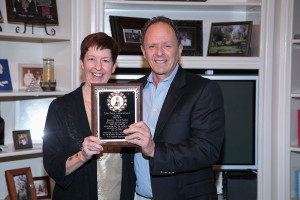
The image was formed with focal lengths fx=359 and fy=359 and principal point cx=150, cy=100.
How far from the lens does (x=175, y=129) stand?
1.73 meters

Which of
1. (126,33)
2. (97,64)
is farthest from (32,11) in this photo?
(97,64)

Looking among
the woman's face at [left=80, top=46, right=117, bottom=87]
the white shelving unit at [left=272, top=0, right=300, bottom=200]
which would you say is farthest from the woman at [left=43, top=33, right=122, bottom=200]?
the white shelving unit at [left=272, top=0, right=300, bottom=200]

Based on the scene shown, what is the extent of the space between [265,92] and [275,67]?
0.66 feet

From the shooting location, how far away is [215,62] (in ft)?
8.48

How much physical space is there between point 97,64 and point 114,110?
0.33 metres

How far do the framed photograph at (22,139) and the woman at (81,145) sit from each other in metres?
0.80

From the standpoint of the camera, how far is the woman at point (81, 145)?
179cm

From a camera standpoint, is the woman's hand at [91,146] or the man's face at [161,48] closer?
the woman's hand at [91,146]

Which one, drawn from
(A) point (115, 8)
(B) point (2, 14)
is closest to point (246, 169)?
(A) point (115, 8)

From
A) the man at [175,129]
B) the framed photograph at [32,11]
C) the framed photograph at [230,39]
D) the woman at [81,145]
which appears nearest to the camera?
the man at [175,129]

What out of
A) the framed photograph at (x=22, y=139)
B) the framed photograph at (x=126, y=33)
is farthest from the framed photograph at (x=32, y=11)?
the framed photograph at (x=22, y=139)

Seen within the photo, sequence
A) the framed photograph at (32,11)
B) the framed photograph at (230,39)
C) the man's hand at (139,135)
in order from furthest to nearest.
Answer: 1. the framed photograph at (230,39)
2. the framed photograph at (32,11)
3. the man's hand at (139,135)

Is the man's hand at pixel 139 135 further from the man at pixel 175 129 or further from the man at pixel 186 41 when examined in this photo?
the man at pixel 186 41

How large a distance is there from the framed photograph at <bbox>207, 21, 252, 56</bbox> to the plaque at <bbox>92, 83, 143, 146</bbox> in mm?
1249
